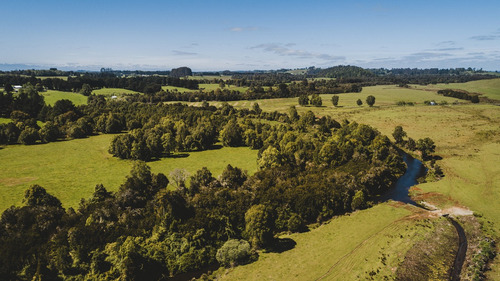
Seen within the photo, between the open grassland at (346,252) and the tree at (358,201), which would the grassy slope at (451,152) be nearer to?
the open grassland at (346,252)

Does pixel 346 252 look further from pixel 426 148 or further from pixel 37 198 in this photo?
pixel 426 148

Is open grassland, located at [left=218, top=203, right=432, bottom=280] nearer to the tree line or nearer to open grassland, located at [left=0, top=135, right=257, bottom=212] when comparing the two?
the tree line

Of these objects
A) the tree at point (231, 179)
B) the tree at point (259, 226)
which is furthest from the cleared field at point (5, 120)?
the tree at point (259, 226)

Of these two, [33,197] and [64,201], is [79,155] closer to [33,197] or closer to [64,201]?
[64,201]

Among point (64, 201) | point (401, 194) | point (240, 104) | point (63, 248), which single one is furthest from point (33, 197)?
point (240, 104)

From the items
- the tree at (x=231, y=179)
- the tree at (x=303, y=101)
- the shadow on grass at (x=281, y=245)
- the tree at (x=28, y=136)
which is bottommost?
the shadow on grass at (x=281, y=245)

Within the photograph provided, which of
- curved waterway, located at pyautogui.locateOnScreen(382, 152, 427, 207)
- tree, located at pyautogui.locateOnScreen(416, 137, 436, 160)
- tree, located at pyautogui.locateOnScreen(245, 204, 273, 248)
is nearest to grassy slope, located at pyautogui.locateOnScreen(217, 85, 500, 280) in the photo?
tree, located at pyautogui.locateOnScreen(245, 204, 273, 248)
